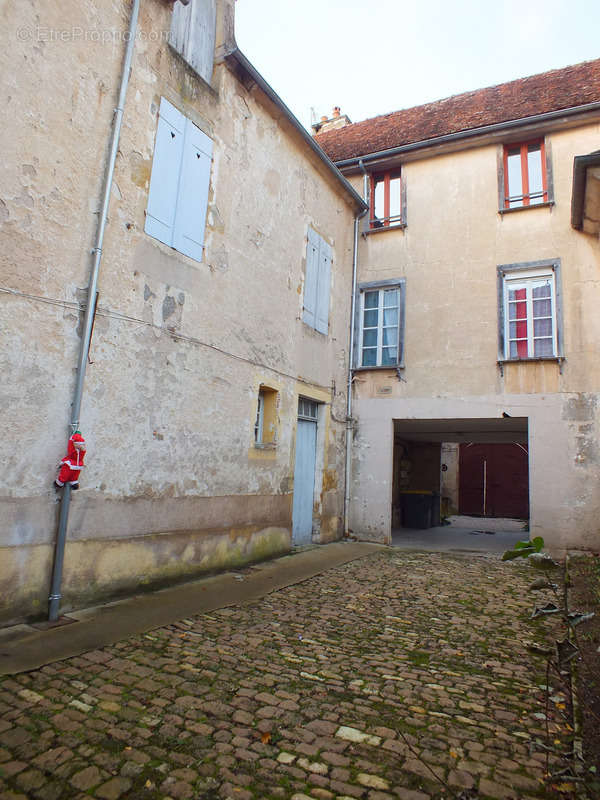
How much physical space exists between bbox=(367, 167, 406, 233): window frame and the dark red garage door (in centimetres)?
1272

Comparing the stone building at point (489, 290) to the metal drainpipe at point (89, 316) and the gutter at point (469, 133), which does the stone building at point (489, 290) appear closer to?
the gutter at point (469, 133)

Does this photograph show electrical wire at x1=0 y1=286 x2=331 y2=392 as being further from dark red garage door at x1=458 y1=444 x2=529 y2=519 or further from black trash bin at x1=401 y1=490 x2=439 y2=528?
dark red garage door at x1=458 y1=444 x2=529 y2=519

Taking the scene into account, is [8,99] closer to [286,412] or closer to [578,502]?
[286,412]

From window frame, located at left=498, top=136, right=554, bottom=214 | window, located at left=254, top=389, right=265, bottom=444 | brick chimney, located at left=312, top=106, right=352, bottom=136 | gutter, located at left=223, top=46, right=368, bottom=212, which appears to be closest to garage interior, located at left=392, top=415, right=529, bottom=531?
window, located at left=254, top=389, right=265, bottom=444

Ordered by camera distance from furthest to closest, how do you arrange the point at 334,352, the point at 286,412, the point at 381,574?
the point at 334,352 → the point at 286,412 → the point at 381,574

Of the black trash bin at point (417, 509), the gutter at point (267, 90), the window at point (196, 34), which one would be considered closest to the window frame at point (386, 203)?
the gutter at point (267, 90)

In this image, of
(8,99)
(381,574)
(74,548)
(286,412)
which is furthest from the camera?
(286,412)

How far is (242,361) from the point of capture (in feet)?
21.6

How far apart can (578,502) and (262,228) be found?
257 inches

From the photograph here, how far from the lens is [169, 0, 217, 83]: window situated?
19.0 feet

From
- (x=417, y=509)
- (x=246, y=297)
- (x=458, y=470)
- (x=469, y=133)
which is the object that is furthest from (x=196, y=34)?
(x=458, y=470)

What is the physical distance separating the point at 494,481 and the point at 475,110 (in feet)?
47.0

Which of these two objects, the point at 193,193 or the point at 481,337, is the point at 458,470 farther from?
the point at 193,193

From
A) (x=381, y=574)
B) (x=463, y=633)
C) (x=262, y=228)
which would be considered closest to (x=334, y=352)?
(x=262, y=228)
